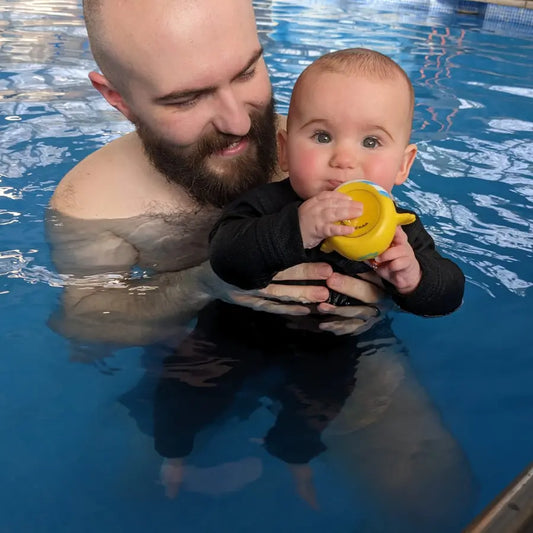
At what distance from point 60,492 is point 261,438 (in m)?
0.67

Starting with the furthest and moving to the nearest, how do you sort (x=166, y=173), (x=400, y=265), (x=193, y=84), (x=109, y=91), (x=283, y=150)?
(x=166, y=173)
(x=109, y=91)
(x=193, y=84)
(x=283, y=150)
(x=400, y=265)

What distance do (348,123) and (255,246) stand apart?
0.51 meters

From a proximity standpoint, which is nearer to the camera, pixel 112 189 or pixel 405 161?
pixel 405 161

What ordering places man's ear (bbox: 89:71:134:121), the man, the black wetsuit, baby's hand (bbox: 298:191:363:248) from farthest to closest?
1. man's ear (bbox: 89:71:134:121)
2. the man
3. the black wetsuit
4. baby's hand (bbox: 298:191:363:248)

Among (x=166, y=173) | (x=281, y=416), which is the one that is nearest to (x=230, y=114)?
(x=166, y=173)

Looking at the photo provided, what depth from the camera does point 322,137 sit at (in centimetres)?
196

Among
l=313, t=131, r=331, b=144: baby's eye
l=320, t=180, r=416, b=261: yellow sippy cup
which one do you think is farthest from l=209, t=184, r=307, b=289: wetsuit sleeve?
l=313, t=131, r=331, b=144: baby's eye

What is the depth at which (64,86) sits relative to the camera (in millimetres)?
6074

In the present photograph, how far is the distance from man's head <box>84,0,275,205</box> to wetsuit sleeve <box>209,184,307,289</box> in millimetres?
569

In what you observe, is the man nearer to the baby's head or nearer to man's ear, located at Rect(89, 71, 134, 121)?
man's ear, located at Rect(89, 71, 134, 121)

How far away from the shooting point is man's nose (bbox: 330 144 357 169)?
74.5 inches

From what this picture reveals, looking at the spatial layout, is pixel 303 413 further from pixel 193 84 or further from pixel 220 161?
pixel 193 84

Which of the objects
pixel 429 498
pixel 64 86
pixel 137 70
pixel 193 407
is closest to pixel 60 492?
pixel 193 407

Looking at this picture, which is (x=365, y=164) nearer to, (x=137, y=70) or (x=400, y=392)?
(x=400, y=392)
